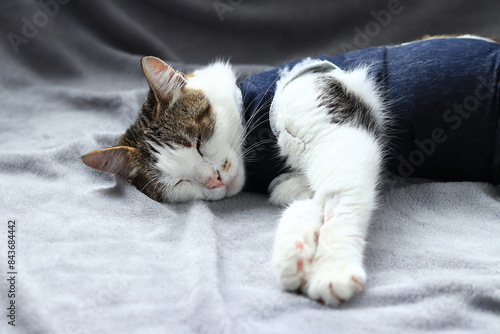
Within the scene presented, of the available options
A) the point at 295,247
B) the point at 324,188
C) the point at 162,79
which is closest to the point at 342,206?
the point at 324,188

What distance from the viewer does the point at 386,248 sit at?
1.08 m

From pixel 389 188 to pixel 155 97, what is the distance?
0.80 meters

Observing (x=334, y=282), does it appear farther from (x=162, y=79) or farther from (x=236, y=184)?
(x=162, y=79)

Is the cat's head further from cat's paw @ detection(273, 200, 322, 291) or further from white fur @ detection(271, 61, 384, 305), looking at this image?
cat's paw @ detection(273, 200, 322, 291)

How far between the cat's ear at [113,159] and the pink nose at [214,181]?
0.26m

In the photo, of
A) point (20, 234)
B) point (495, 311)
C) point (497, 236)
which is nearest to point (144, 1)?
point (20, 234)

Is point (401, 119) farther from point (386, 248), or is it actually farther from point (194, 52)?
point (194, 52)

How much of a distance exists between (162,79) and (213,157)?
292mm

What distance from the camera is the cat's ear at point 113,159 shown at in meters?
1.37

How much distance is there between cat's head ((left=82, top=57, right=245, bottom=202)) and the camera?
129cm

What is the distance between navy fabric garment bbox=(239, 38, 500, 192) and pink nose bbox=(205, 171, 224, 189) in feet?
0.46

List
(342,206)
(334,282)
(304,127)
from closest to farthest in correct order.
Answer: (334,282) → (342,206) → (304,127)

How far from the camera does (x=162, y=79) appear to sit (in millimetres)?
1343

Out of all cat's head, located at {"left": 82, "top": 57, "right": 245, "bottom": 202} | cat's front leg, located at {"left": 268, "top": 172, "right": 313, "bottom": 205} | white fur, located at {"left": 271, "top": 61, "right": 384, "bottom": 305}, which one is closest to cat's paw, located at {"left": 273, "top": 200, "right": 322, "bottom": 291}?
white fur, located at {"left": 271, "top": 61, "right": 384, "bottom": 305}
